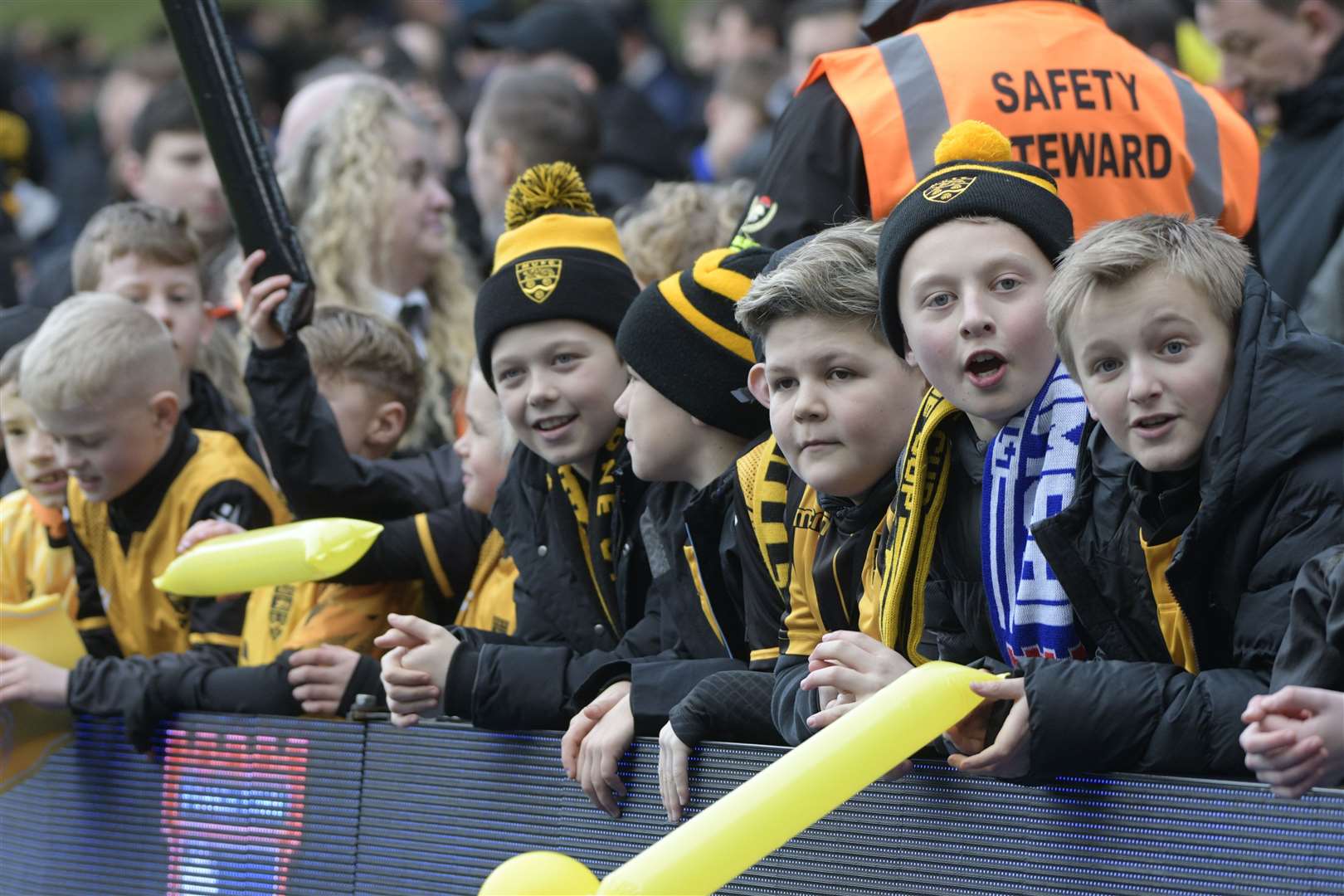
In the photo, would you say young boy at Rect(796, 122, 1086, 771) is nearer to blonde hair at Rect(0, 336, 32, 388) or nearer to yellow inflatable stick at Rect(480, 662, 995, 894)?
yellow inflatable stick at Rect(480, 662, 995, 894)

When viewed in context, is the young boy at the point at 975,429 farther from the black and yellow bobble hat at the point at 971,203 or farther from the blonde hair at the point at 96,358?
the blonde hair at the point at 96,358

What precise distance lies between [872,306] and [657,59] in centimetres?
917

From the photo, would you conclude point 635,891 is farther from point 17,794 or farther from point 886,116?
point 17,794

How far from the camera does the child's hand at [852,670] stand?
127 inches

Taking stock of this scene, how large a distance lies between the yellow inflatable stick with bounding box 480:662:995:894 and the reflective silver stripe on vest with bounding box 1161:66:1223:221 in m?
2.09

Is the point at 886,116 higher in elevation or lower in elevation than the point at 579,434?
higher

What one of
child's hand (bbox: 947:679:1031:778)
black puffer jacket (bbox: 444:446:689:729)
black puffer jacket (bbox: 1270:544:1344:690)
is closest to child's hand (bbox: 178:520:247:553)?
black puffer jacket (bbox: 444:446:689:729)

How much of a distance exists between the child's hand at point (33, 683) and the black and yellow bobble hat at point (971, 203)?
277 cm

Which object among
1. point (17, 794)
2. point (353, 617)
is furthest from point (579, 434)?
point (17, 794)

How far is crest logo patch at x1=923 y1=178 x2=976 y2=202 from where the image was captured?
3447 millimetres

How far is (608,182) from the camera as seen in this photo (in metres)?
8.55

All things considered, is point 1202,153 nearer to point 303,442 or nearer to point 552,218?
point 552,218

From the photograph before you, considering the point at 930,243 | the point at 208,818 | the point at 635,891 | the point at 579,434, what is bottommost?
the point at 208,818

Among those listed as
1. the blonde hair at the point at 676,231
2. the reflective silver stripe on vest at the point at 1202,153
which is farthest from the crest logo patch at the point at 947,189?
the blonde hair at the point at 676,231
